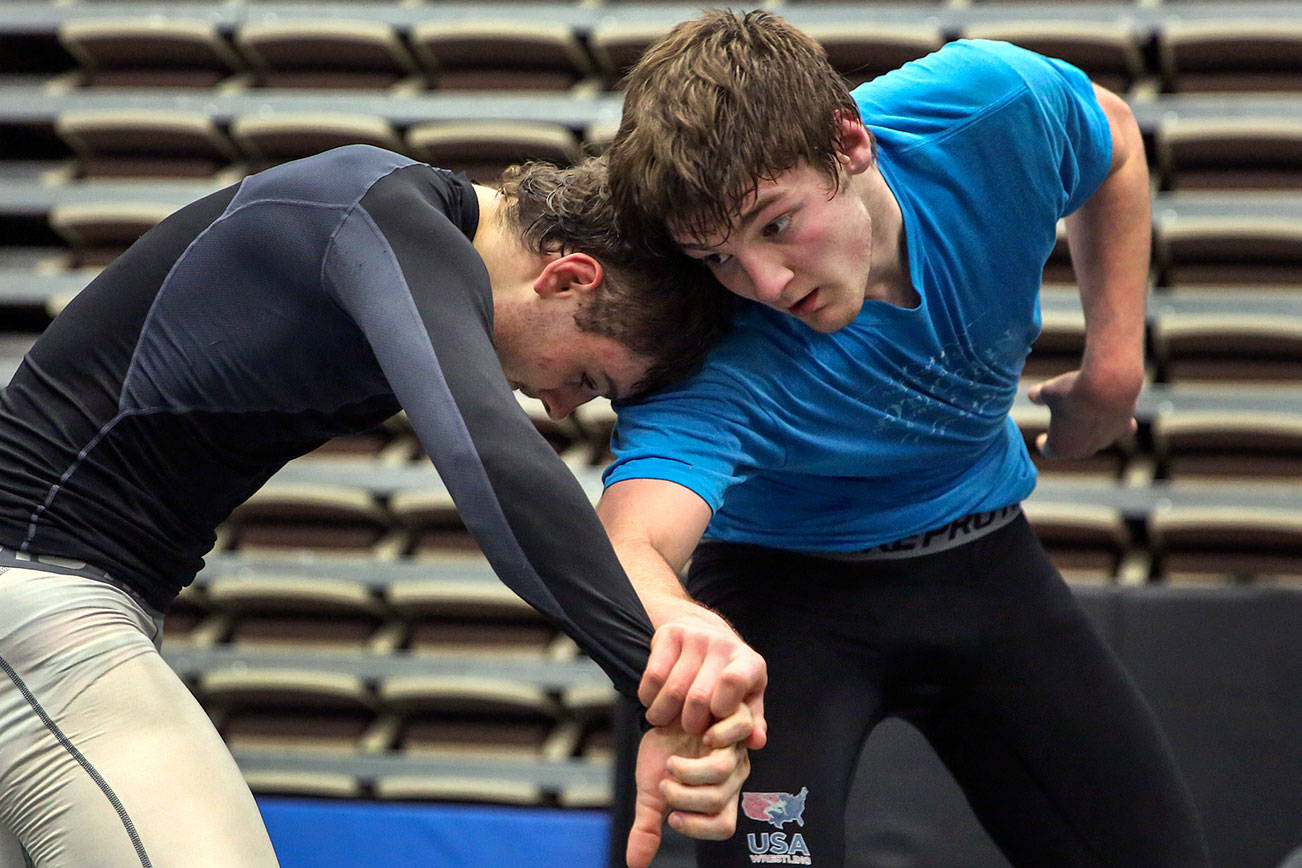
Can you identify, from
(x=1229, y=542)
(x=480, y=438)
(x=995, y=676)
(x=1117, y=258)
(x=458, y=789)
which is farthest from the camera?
(x=458, y=789)

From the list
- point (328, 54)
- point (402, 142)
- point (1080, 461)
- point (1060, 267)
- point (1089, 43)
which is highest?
point (328, 54)

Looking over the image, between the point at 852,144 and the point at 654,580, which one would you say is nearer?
the point at 654,580

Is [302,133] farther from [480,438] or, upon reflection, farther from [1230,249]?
[480,438]

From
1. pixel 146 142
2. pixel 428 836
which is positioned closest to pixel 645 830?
pixel 428 836

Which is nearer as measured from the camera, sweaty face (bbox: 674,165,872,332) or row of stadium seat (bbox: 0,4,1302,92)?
sweaty face (bbox: 674,165,872,332)

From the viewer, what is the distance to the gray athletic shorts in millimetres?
1184

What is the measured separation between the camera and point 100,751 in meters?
1.21

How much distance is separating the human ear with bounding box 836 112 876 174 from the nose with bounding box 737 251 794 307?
136mm

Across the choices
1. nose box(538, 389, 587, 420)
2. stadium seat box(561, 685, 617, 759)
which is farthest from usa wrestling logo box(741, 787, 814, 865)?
stadium seat box(561, 685, 617, 759)

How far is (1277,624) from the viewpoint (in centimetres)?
268

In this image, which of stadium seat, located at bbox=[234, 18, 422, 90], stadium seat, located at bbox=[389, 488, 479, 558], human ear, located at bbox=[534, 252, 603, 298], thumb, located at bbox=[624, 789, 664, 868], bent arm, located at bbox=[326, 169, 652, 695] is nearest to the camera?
bent arm, located at bbox=[326, 169, 652, 695]

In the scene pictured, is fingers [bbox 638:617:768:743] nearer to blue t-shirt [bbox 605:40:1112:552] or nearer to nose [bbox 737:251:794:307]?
blue t-shirt [bbox 605:40:1112:552]

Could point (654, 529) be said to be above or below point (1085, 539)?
Result: above

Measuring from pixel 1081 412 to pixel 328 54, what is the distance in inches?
117
